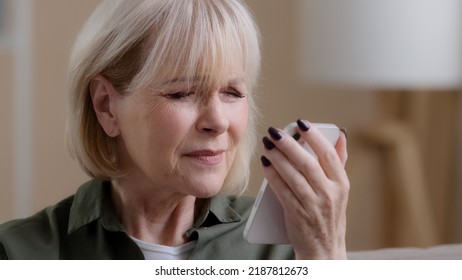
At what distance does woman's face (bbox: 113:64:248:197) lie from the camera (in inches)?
33.7

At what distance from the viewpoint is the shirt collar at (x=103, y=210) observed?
0.89m

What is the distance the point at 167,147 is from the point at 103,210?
0.39ft

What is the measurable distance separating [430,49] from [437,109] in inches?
23.3

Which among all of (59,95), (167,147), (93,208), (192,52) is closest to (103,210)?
(93,208)

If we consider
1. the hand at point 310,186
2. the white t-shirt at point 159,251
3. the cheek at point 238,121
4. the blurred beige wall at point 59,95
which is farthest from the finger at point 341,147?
the blurred beige wall at point 59,95

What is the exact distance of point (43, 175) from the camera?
83.3 inches

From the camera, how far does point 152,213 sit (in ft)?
3.04

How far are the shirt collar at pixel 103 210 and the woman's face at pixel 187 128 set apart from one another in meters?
0.08

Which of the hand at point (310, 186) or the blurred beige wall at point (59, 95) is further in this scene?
the blurred beige wall at point (59, 95)

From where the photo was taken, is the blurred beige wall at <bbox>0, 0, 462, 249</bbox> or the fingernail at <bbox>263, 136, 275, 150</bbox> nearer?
the fingernail at <bbox>263, 136, 275, 150</bbox>

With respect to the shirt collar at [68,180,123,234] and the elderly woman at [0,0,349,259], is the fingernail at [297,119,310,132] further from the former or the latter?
the shirt collar at [68,180,123,234]

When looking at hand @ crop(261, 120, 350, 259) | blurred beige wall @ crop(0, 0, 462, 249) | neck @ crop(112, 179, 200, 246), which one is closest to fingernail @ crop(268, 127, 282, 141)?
hand @ crop(261, 120, 350, 259)

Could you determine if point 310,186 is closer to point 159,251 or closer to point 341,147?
point 341,147

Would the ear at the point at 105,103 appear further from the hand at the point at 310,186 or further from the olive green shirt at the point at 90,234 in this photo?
the hand at the point at 310,186
